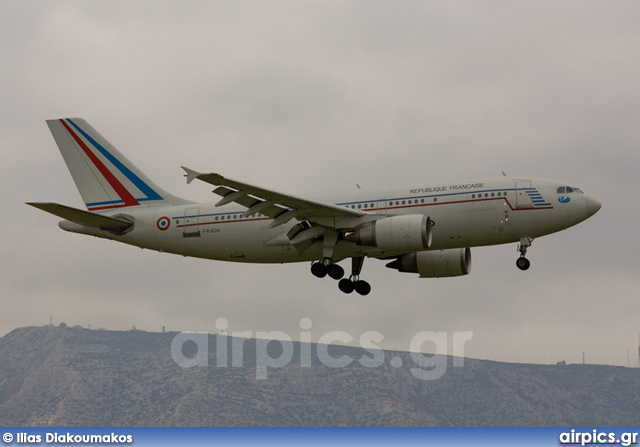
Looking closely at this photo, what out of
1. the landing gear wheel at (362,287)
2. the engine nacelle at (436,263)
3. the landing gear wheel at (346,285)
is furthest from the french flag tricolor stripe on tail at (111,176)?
the engine nacelle at (436,263)

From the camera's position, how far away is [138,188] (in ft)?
211

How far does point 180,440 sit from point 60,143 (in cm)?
4614

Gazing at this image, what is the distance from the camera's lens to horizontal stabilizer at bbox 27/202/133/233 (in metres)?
57.9

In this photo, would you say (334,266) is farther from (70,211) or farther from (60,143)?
(60,143)

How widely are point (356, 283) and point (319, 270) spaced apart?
3.60 meters

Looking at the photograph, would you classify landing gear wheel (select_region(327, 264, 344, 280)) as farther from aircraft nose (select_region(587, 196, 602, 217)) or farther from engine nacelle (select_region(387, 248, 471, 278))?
aircraft nose (select_region(587, 196, 602, 217))

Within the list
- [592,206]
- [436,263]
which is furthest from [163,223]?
[592,206]

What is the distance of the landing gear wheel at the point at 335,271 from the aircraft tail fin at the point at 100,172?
10.8 metres

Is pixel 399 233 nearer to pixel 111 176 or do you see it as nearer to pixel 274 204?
pixel 274 204

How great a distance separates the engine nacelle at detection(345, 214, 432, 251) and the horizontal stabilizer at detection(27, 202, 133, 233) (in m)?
16.1

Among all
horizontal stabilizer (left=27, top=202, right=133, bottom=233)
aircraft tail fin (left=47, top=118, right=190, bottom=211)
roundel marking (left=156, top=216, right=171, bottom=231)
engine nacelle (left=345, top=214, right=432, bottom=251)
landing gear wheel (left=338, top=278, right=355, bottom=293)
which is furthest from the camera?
aircraft tail fin (left=47, top=118, right=190, bottom=211)

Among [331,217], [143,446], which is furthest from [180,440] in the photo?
[331,217]

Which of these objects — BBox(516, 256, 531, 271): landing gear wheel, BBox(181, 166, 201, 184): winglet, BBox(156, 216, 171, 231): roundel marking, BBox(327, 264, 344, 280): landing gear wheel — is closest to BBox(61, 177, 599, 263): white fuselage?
BBox(156, 216, 171, 231): roundel marking

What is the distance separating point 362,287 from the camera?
61625 millimetres
